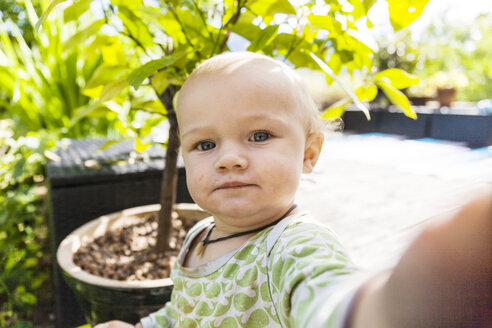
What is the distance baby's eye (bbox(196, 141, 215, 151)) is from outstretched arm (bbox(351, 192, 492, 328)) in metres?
0.45

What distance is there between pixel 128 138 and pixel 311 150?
1.29 meters

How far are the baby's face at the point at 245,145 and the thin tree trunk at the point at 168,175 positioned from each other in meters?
0.39

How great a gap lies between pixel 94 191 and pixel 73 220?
0.13 meters

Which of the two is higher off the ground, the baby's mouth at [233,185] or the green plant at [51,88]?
the baby's mouth at [233,185]

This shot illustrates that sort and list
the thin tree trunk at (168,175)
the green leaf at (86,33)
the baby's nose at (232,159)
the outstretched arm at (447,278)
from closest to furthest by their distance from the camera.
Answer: the outstretched arm at (447,278) → the baby's nose at (232,159) → the green leaf at (86,33) → the thin tree trunk at (168,175)

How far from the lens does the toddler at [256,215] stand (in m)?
0.42

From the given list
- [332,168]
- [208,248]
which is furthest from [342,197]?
[208,248]

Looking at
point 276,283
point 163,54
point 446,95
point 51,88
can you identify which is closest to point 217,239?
point 276,283

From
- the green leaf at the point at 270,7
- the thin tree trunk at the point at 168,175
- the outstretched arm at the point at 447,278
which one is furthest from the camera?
the thin tree trunk at the point at 168,175

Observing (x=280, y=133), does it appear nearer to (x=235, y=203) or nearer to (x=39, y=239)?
(x=235, y=203)

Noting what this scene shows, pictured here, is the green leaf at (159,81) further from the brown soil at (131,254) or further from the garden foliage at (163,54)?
the brown soil at (131,254)

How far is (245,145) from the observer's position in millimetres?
650

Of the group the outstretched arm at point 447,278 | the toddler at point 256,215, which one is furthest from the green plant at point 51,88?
the outstretched arm at point 447,278

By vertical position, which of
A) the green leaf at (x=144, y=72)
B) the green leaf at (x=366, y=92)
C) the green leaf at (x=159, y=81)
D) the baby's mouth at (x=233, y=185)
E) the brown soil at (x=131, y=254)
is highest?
the green leaf at (x=144, y=72)
